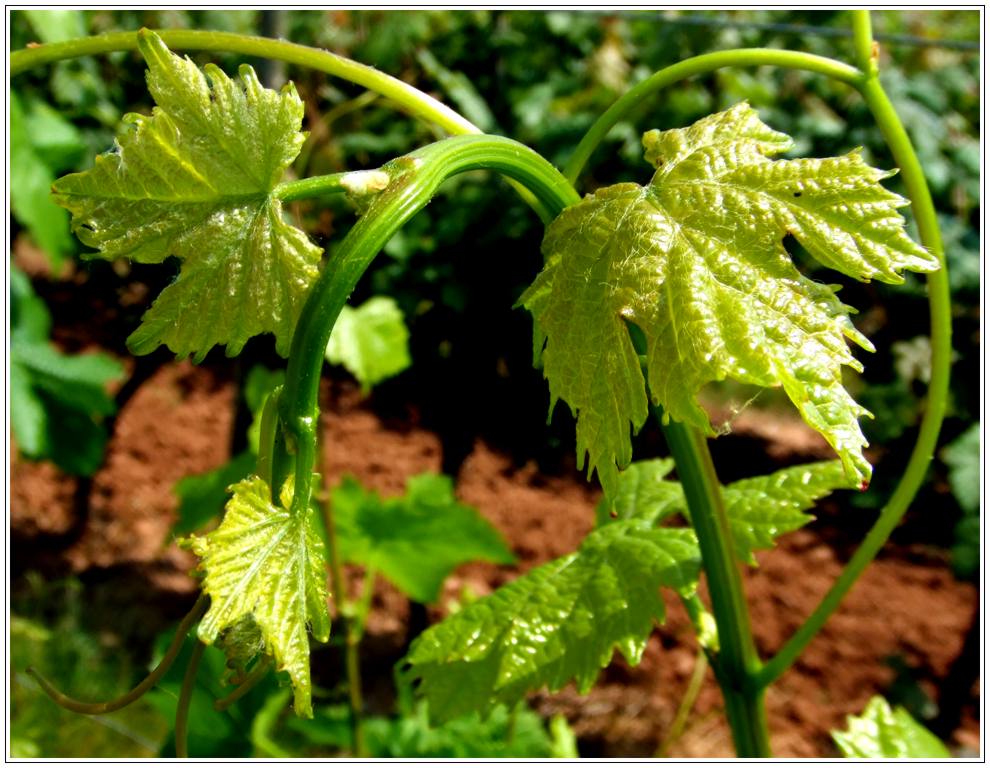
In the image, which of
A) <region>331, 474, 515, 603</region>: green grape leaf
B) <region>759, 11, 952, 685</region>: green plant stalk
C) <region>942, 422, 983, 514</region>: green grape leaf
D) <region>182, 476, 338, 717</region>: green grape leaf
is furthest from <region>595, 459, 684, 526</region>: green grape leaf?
<region>942, 422, 983, 514</region>: green grape leaf

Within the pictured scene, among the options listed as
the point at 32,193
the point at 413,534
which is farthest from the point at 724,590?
the point at 32,193

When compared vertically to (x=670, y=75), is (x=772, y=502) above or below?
below

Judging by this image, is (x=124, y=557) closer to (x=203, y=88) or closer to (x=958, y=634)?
(x=958, y=634)

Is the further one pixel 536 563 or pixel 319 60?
pixel 536 563

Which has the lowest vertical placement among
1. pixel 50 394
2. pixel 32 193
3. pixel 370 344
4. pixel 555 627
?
pixel 555 627

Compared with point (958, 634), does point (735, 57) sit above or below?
above

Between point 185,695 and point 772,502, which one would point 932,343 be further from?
point 185,695

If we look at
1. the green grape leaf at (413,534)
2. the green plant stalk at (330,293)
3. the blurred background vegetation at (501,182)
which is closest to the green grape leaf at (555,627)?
the green plant stalk at (330,293)
